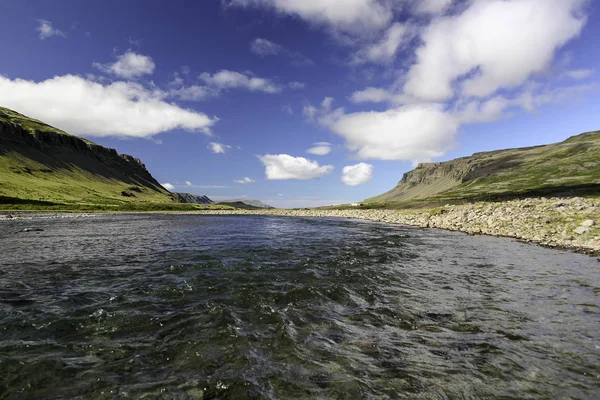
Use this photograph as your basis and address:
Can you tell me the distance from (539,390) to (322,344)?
4.78m

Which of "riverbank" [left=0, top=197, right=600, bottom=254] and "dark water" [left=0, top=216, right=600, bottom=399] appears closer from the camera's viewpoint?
"dark water" [left=0, top=216, right=600, bottom=399]

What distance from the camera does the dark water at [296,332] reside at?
6160 millimetres

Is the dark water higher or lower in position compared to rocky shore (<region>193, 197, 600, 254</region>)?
lower

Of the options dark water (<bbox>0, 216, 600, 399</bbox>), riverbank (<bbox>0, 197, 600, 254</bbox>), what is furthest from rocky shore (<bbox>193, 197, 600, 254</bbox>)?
dark water (<bbox>0, 216, 600, 399</bbox>)

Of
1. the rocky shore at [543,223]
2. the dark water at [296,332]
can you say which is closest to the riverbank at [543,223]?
the rocky shore at [543,223]

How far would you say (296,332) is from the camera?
885 centimetres

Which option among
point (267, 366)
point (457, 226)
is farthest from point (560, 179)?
point (267, 366)

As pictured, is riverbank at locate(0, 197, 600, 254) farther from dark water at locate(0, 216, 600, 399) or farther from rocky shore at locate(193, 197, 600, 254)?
dark water at locate(0, 216, 600, 399)

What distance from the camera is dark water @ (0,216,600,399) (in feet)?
20.2

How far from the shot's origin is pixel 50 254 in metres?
21.4

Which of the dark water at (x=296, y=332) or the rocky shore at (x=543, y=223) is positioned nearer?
the dark water at (x=296, y=332)

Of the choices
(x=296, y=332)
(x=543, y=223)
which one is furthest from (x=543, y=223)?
(x=296, y=332)

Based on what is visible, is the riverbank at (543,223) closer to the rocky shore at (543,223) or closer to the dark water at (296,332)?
the rocky shore at (543,223)

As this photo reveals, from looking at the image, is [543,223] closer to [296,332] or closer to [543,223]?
[543,223]
